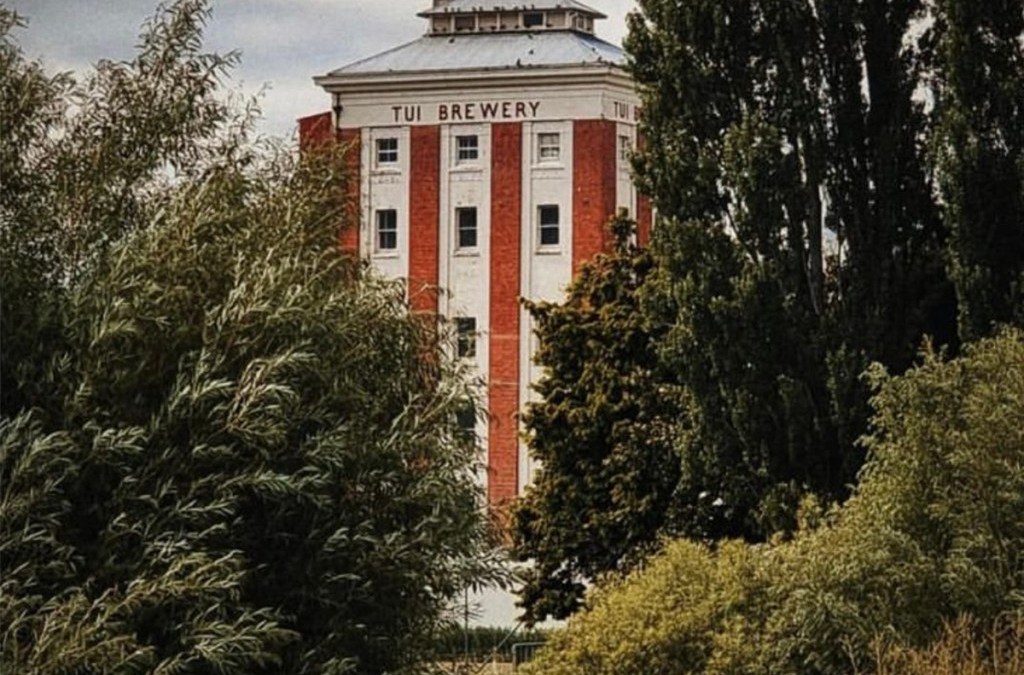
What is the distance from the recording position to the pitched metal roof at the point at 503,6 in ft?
229


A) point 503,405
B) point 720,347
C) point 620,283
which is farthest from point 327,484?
point 503,405

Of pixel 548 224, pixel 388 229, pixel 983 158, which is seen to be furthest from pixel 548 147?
pixel 983 158

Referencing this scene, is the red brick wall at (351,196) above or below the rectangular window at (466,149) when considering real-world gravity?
below

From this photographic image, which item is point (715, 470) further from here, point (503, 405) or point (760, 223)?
point (503, 405)

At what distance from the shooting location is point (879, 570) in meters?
28.2

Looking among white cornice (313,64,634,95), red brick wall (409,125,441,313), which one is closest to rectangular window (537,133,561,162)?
white cornice (313,64,634,95)

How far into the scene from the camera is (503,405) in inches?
2685

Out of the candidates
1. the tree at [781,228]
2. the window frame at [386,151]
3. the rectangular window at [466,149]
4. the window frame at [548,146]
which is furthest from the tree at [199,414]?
the window frame at [386,151]

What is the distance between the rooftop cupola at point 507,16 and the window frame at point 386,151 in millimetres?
3083

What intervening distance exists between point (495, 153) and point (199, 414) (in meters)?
47.9

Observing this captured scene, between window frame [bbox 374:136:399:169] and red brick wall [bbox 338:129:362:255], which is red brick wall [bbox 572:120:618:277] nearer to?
window frame [bbox 374:136:399:169]

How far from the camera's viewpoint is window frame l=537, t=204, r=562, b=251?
226ft

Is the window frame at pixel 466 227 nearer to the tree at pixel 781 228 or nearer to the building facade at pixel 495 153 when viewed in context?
the building facade at pixel 495 153

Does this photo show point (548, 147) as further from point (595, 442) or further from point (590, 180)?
point (595, 442)
